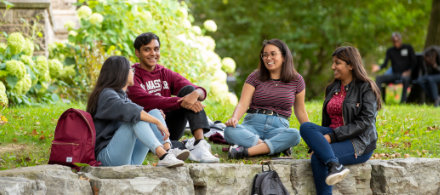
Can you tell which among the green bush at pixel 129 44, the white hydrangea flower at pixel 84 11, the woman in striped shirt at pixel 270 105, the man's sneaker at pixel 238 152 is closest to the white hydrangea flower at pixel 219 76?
the green bush at pixel 129 44

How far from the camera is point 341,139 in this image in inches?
186

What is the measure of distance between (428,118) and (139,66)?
14.3 feet

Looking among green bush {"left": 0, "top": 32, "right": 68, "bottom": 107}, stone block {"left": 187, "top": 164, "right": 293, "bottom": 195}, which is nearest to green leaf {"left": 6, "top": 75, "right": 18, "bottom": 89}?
green bush {"left": 0, "top": 32, "right": 68, "bottom": 107}

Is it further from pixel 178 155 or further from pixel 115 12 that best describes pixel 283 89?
pixel 115 12

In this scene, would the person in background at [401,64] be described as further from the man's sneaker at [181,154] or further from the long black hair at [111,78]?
→ the long black hair at [111,78]

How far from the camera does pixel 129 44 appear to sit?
28.6 ft

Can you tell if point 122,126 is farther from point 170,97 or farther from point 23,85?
point 23,85

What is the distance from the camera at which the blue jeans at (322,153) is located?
4.55m

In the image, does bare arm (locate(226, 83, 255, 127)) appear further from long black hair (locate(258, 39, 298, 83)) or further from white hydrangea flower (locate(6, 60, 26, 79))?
white hydrangea flower (locate(6, 60, 26, 79))

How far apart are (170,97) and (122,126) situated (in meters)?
0.77

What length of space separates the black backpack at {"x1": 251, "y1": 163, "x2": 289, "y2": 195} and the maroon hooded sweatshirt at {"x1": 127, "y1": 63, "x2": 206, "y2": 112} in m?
0.94

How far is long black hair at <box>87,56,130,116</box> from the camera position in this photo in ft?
14.6

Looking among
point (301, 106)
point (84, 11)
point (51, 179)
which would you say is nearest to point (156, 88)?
point (301, 106)

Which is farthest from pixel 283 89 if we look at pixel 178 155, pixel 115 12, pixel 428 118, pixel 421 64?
pixel 421 64
